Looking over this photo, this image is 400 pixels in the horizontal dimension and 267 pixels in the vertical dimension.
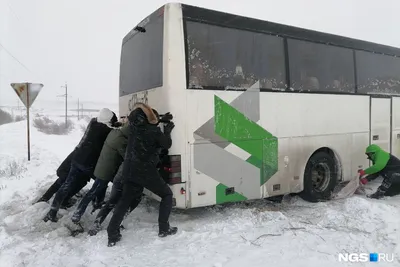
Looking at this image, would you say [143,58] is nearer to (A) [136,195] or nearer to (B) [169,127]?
(B) [169,127]

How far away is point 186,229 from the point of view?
4.75 metres

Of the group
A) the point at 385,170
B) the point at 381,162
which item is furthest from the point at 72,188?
the point at 385,170

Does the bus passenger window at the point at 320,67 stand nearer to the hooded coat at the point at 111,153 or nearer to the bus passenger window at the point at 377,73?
the bus passenger window at the point at 377,73

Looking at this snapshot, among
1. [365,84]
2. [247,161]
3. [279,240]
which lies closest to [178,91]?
[247,161]

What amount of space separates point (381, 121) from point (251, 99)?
13.5 feet

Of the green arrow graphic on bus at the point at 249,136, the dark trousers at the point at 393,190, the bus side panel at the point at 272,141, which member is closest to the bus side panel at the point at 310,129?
the bus side panel at the point at 272,141

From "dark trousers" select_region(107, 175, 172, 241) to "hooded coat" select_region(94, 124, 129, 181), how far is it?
0.61 m

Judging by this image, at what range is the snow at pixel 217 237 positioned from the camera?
375cm

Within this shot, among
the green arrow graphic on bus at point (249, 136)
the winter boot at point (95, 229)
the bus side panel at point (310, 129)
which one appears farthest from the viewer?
the bus side panel at point (310, 129)

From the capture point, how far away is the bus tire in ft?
20.8

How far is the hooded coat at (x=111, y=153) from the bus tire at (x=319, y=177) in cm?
366

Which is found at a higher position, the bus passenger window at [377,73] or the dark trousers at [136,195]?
the bus passenger window at [377,73]

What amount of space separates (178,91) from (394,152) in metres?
6.30

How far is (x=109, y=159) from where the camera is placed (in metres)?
4.80
